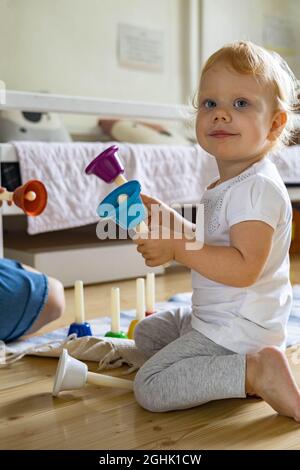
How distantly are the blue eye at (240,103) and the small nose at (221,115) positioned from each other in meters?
0.02

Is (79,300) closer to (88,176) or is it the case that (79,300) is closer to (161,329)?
(161,329)

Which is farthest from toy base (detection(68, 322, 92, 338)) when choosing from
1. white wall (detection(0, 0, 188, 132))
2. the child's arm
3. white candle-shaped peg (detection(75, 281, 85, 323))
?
white wall (detection(0, 0, 188, 132))

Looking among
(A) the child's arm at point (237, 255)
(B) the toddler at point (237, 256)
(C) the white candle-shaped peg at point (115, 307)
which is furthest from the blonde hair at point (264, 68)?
(C) the white candle-shaped peg at point (115, 307)

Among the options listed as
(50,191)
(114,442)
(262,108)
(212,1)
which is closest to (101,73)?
(212,1)

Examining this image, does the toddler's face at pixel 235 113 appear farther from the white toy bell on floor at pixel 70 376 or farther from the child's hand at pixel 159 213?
the white toy bell on floor at pixel 70 376

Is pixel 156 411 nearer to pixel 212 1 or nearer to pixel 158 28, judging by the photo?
pixel 158 28

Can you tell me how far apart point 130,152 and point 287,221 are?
979 millimetres

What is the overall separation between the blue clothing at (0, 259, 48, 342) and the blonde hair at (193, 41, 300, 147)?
21.4 inches

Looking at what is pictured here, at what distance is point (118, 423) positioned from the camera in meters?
0.81

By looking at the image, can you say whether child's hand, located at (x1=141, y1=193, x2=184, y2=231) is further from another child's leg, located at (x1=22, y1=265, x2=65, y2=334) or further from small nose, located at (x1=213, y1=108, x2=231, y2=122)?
another child's leg, located at (x1=22, y1=265, x2=65, y2=334)

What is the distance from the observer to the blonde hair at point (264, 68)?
2.87 feet

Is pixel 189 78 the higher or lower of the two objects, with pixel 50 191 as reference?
higher

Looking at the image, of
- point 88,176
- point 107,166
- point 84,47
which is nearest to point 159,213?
point 107,166

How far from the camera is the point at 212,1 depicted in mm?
2980
